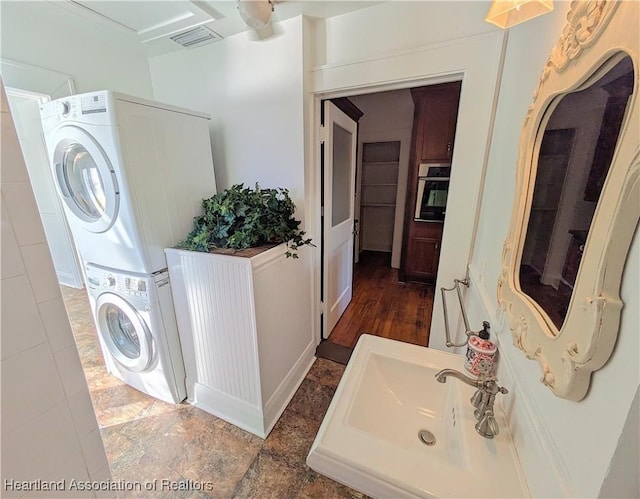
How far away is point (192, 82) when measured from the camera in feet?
6.51

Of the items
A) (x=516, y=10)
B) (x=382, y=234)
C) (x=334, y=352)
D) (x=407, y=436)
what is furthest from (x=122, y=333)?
(x=382, y=234)

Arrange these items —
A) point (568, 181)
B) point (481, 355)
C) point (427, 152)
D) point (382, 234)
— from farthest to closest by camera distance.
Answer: point (382, 234) < point (427, 152) < point (481, 355) < point (568, 181)

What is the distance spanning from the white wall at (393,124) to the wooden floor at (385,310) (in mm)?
778

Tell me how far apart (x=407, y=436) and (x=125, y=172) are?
1.81 metres

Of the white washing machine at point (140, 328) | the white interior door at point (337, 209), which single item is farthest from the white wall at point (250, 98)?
the white washing machine at point (140, 328)

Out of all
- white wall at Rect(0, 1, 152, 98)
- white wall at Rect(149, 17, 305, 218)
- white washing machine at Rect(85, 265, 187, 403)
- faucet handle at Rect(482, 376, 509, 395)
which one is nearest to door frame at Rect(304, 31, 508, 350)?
white wall at Rect(149, 17, 305, 218)

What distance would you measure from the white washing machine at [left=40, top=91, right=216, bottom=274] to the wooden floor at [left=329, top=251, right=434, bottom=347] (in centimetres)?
176

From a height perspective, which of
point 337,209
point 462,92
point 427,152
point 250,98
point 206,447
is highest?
point 250,98

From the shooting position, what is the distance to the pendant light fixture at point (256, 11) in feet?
4.19

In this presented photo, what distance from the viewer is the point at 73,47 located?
5.66ft

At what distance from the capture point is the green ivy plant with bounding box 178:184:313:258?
151 cm

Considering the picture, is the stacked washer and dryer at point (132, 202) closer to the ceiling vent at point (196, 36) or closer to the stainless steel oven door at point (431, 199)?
the ceiling vent at point (196, 36)

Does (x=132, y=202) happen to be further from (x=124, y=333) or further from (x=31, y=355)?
(x=124, y=333)

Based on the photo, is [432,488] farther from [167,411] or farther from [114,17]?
[114,17]
